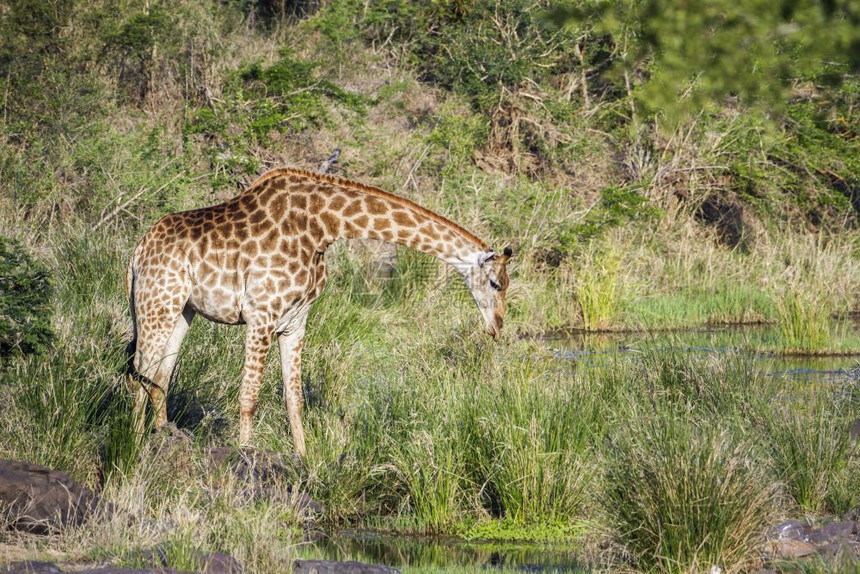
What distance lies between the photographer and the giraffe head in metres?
9.50

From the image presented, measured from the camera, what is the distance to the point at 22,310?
25.7 ft

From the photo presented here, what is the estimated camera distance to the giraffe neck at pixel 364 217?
9180 mm

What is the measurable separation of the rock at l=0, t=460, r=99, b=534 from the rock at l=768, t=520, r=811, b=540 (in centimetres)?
408

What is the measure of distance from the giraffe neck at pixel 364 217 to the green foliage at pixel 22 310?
6.41 feet

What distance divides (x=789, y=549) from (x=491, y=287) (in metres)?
3.51

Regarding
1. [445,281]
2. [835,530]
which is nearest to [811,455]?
[835,530]

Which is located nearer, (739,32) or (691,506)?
(691,506)

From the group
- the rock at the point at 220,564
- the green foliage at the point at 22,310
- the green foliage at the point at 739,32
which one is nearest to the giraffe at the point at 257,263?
the green foliage at the point at 22,310

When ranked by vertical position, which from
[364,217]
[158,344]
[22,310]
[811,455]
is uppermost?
[364,217]

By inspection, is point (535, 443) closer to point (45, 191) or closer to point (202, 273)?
point (202, 273)

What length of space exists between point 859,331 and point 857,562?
11.5 meters

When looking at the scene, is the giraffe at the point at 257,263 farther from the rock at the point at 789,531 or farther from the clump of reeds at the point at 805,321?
the clump of reeds at the point at 805,321

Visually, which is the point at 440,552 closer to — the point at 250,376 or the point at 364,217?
the point at 250,376

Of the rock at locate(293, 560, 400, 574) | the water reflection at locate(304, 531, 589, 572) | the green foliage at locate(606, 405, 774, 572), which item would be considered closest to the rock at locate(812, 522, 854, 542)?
the green foliage at locate(606, 405, 774, 572)
